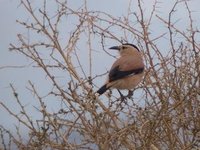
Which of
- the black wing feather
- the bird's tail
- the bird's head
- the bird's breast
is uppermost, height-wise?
the bird's head

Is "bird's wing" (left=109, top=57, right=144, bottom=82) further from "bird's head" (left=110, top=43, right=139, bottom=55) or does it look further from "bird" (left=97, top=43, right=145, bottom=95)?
"bird's head" (left=110, top=43, right=139, bottom=55)

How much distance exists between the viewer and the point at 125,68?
5.54m

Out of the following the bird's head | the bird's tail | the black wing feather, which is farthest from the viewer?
the bird's head

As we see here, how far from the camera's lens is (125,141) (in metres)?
4.00

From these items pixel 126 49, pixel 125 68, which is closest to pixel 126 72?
pixel 125 68

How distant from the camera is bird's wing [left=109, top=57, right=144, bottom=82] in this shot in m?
5.39

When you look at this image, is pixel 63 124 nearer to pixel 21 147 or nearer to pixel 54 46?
pixel 21 147

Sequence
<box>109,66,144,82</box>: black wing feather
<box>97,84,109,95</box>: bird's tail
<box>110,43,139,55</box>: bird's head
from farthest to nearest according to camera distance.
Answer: <box>110,43,139,55</box>: bird's head
<box>109,66,144,82</box>: black wing feather
<box>97,84,109,95</box>: bird's tail

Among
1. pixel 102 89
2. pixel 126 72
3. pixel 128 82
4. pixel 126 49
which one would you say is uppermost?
pixel 126 49

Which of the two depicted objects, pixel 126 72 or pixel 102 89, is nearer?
pixel 102 89

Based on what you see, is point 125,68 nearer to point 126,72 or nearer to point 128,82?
point 126,72

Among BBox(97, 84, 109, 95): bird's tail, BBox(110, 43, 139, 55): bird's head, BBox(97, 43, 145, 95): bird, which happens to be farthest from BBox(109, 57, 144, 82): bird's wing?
BBox(97, 84, 109, 95): bird's tail

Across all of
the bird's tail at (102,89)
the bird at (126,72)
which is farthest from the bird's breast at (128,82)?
the bird's tail at (102,89)

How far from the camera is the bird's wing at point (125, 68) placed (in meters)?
5.39
